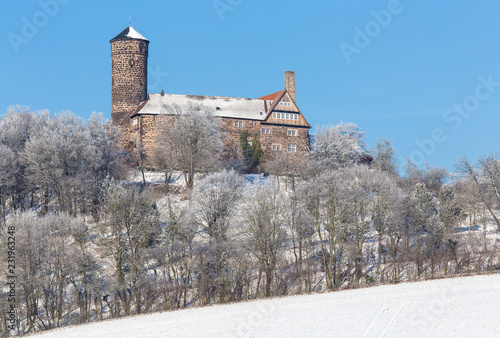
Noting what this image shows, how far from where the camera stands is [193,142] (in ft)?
258

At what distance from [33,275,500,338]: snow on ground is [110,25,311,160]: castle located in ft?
143

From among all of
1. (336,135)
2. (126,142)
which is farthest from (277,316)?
(126,142)

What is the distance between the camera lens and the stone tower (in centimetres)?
9225

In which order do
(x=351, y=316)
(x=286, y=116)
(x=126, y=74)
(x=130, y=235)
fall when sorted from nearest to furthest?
(x=351, y=316) < (x=130, y=235) < (x=126, y=74) < (x=286, y=116)

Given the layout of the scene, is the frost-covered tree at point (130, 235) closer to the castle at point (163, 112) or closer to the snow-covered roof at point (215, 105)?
the castle at point (163, 112)

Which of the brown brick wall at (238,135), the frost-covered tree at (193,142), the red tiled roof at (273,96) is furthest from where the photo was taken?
the red tiled roof at (273,96)

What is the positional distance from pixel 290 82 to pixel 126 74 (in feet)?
70.7

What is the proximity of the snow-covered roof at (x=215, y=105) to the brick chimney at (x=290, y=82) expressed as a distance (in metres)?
3.38

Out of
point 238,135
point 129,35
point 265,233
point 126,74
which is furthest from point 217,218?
point 129,35

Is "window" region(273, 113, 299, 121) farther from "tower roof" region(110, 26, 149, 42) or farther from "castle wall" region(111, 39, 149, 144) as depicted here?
"tower roof" region(110, 26, 149, 42)

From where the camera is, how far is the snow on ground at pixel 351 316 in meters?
39.4

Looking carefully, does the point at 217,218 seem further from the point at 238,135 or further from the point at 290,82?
the point at 290,82

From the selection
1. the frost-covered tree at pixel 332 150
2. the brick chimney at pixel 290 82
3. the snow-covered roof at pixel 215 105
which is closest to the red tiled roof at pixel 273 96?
the brick chimney at pixel 290 82

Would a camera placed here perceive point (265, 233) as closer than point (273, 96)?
Yes
